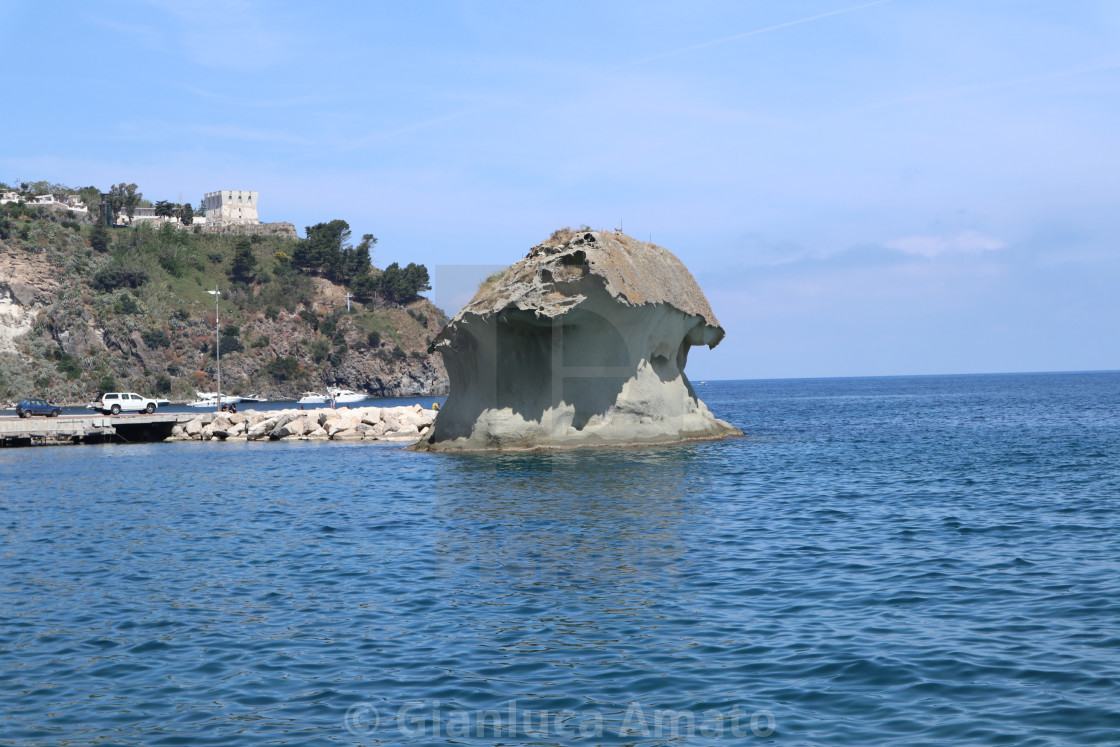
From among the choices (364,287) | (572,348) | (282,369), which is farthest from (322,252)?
(572,348)

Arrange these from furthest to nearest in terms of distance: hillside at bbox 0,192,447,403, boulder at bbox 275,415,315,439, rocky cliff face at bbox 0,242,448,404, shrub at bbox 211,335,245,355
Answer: shrub at bbox 211,335,245,355 → hillside at bbox 0,192,447,403 → rocky cliff face at bbox 0,242,448,404 → boulder at bbox 275,415,315,439

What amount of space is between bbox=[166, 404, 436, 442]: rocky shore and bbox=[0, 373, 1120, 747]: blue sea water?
25.2 m

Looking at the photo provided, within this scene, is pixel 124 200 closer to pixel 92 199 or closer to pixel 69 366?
pixel 92 199

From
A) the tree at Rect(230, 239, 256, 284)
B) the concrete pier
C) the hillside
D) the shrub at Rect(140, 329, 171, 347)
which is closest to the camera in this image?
the concrete pier

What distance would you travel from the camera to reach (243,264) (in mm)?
146500

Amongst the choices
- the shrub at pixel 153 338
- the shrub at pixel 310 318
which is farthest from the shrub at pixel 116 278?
the shrub at pixel 310 318

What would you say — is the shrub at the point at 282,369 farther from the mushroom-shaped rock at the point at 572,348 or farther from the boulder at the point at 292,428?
the mushroom-shaped rock at the point at 572,348

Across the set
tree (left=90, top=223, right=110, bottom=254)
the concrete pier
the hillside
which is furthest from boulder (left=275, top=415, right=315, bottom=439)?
tree (left=90, top=223, right=110, bottom=254)

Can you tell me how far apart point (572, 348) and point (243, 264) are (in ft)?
389

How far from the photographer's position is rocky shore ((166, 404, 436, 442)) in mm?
54750

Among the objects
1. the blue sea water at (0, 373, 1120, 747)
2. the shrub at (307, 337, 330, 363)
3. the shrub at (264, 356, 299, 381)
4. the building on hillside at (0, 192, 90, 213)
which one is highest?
the building on hillside at (0, 192, 90, 213)

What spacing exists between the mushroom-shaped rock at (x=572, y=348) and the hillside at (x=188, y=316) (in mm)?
83909

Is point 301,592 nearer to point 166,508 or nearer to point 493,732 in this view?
point 493,732

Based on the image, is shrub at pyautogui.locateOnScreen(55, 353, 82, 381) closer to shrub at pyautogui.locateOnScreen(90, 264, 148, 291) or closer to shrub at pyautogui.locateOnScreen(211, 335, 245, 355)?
shrub at pyautogui.locateOnScreen(90, 264, 148, 291)
